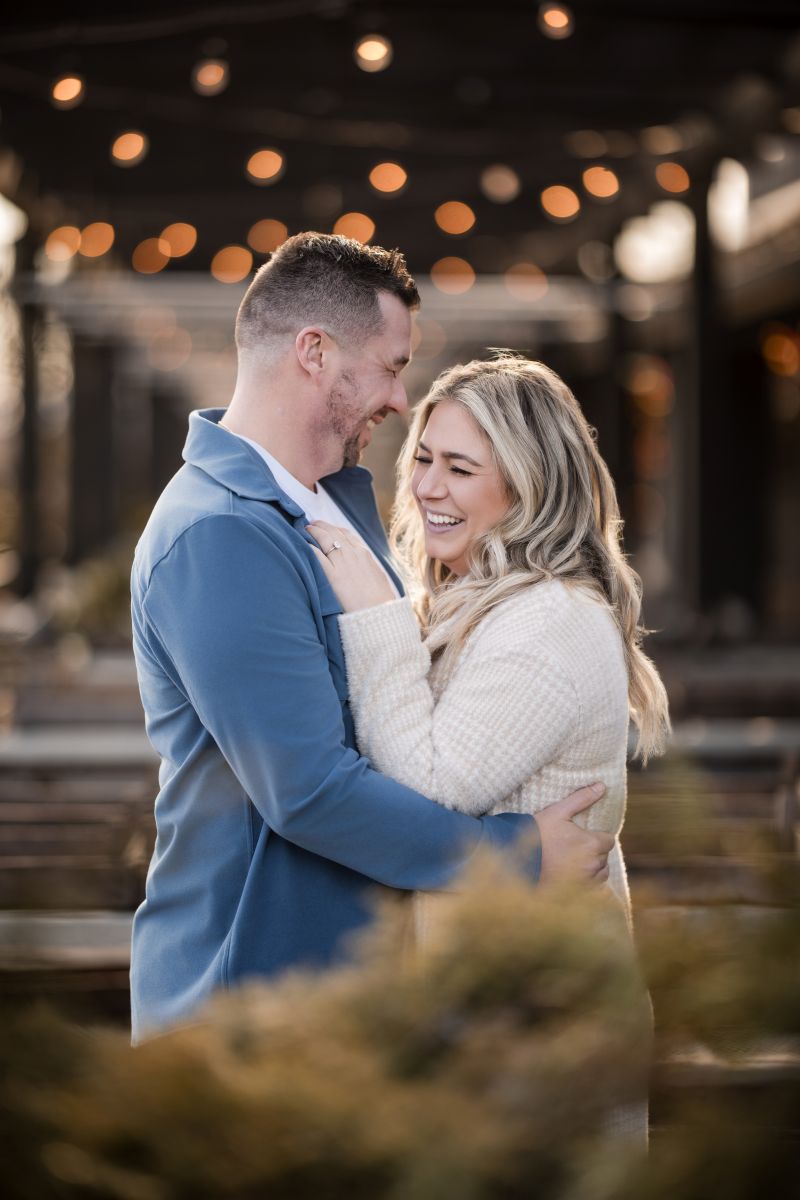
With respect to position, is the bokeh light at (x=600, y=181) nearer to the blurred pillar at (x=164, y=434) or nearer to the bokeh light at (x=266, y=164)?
the bokeh light at (x=266, y=164)

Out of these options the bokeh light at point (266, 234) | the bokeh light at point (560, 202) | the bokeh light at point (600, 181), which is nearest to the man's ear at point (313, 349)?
the bokeh light at point (600, 181)

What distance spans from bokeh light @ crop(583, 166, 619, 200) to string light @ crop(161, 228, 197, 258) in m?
4.39

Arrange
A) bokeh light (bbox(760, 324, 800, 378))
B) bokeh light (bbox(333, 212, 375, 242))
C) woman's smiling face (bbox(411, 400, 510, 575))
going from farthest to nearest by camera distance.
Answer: bokeh light (bbox(760, 324, 800, 378)) < bokeh light (bbox(333, 212, 375, 242)) < woman's smiling face (bbox(411, 400, 510, 575))

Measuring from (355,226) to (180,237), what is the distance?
350 centimetres

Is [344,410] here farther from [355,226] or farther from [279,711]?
[355,226]

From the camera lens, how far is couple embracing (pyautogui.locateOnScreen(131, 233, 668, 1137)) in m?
1.93

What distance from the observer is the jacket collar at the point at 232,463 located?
2.07 meters

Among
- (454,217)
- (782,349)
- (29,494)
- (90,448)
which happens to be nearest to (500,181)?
(454,217)

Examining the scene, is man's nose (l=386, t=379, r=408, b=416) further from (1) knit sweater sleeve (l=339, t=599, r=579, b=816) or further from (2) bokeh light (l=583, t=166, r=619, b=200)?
(2) bokeh light (l=583, t=166, r=619, b=200)

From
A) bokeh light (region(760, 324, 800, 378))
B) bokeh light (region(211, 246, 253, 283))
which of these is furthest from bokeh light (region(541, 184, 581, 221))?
bokeh light (region(211, 246, 253, 283))

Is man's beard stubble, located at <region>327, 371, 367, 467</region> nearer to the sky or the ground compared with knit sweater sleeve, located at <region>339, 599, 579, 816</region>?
nearer to the sky

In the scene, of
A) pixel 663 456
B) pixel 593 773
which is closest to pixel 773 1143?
pixel 593 773

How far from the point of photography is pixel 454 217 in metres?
14.0

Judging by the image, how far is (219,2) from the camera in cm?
686
